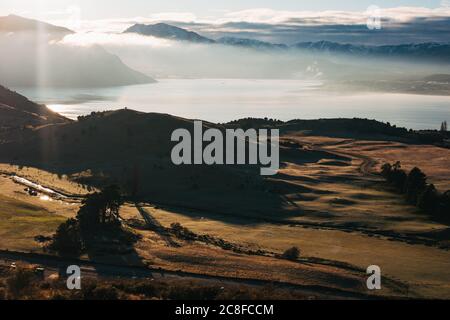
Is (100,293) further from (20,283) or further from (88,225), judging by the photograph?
(88,225)

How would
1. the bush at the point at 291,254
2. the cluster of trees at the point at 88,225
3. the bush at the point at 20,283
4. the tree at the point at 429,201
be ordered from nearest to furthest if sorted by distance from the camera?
the bush at the point at 20,283
the cluster of trees at the point at 88,225
the bush at the point at 291,254
the tree at the point at 429,201

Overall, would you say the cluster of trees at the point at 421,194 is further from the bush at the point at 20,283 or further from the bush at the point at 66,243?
the bush at the point at 20,283

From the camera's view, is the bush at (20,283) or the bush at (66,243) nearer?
the bush at (20,283)

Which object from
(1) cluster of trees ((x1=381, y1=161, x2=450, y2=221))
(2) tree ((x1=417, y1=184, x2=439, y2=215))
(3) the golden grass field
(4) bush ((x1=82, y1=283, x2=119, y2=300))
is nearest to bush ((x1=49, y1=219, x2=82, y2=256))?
(3) the golden grass field

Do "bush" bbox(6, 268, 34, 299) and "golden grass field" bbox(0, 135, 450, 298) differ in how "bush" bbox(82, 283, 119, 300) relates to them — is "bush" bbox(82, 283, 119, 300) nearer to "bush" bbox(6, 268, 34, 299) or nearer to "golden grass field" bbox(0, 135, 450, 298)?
"bush" bbox(6, 268, 34, 299)

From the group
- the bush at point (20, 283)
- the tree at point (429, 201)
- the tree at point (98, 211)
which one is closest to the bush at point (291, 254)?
the tree at point (98, 211)
